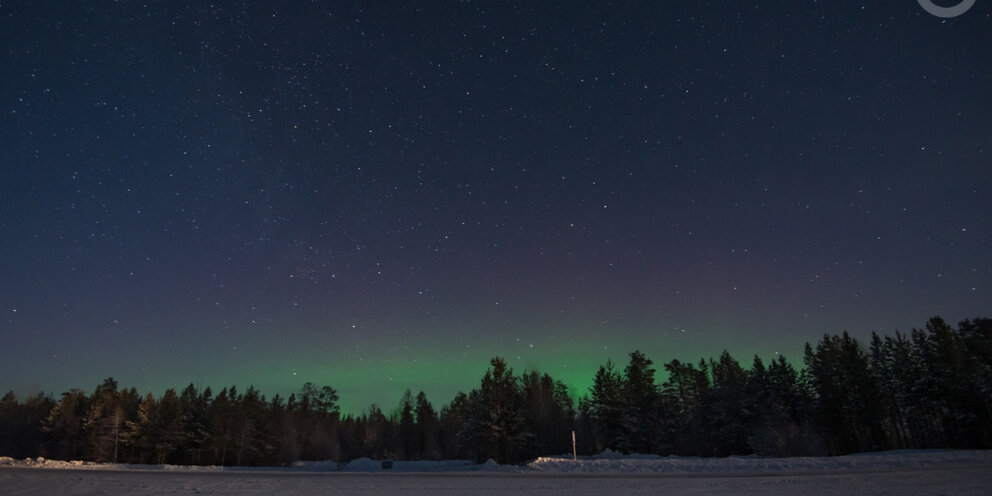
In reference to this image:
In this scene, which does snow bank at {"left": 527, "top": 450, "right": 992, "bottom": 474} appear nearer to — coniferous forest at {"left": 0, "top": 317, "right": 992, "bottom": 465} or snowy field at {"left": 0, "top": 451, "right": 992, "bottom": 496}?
snowy field at {"left": 0, "top": 451, "right": 992, "bottom": 496}

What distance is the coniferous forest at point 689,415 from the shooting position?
41.7m

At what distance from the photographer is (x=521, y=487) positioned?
14.3 metres

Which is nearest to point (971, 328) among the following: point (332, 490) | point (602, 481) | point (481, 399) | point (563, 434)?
point (563, 434)

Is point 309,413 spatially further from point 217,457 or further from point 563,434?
point 563,434

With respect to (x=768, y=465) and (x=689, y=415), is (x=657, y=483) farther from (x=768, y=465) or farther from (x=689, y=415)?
(x=689, y=415)

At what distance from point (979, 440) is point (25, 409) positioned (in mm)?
121809

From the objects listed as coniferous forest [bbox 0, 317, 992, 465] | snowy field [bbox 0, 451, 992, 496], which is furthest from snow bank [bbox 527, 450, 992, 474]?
coniferous forest [bbox 0, 317, 992, 465]

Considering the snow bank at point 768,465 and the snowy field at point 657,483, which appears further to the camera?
the snow bank at point 768,465

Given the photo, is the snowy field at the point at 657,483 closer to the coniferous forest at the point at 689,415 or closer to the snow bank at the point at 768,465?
the snow bank at the point at 768,465

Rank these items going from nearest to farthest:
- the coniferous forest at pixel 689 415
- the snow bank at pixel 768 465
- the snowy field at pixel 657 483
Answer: the snowy field at pixel 657 483 < the snow bank at pixel 768 465 < the coniferous forest at pixel 689 415

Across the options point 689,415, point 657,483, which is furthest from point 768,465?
point 689,415

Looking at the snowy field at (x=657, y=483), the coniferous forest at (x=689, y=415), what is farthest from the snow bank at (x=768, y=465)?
the coniferous forest at (x=689, y=415)

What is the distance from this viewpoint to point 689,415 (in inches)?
2170

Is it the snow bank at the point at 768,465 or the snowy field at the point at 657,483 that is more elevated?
the snowy field at the point at 657,483
